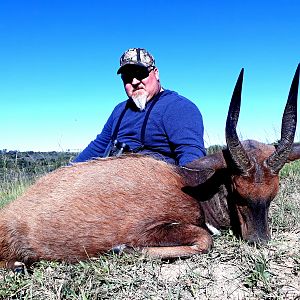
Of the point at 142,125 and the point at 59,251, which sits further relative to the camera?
the point at 142,125

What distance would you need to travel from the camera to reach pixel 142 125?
18.2 feet

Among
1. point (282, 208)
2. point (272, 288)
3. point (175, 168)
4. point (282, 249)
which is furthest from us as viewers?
point (282, 208)

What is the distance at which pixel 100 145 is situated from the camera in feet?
20.8

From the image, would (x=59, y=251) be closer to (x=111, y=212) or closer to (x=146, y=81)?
(x=111, y=212)

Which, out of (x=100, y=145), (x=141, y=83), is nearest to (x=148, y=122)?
(x=141, y=83)

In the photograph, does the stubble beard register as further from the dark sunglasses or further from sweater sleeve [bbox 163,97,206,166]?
sweater sleeve [bbox 163,97,206,166]

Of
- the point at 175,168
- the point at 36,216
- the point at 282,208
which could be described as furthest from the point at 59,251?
the point at 282,208

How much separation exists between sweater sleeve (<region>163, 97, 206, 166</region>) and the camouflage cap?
29.5 inches

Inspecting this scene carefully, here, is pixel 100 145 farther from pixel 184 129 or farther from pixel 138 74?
pixel 184 129

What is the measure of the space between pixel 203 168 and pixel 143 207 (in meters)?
0.62

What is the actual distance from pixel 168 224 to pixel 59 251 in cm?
86

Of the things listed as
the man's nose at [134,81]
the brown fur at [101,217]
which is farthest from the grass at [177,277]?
the man's nose at [134,81]

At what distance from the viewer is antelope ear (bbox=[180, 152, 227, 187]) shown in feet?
12.7

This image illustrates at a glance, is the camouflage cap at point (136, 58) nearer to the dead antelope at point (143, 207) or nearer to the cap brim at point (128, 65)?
the cap brim at point (128, 65)
